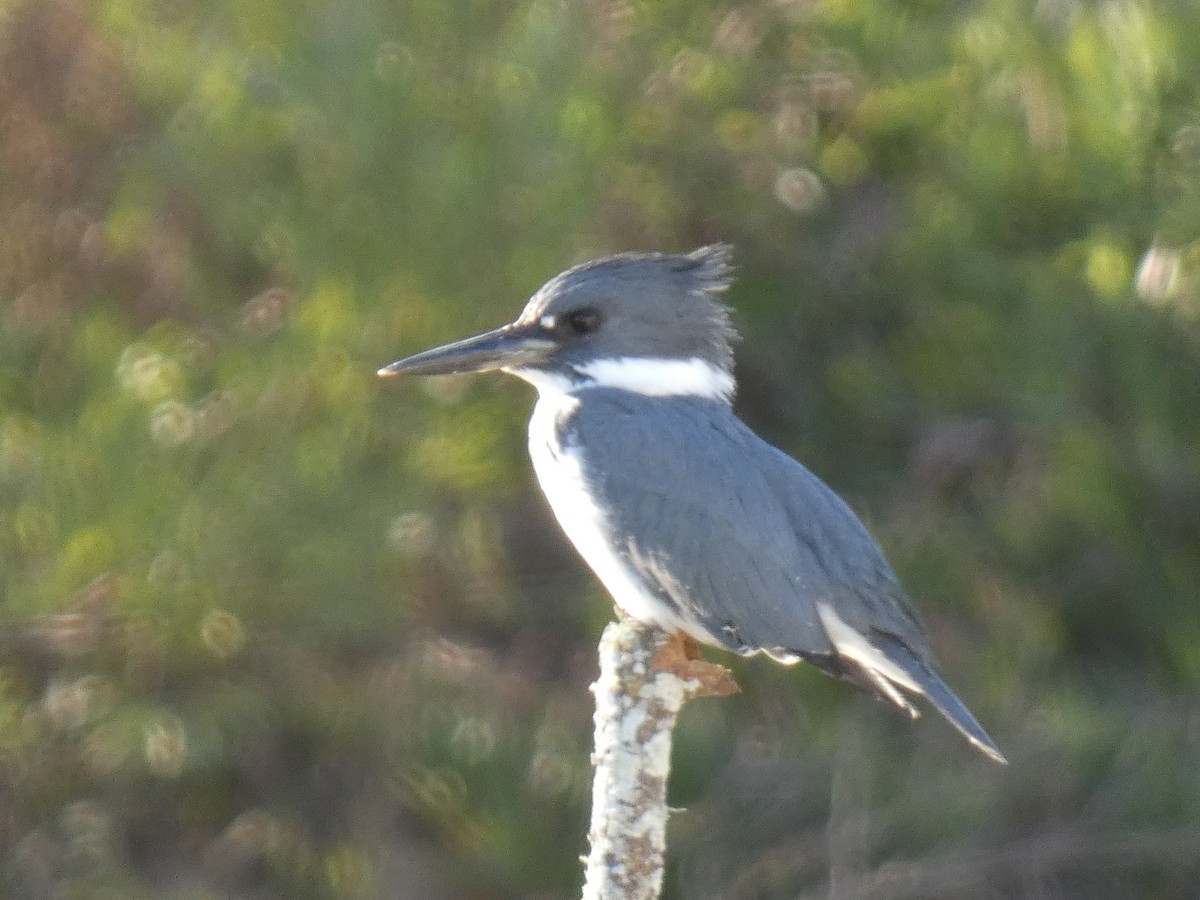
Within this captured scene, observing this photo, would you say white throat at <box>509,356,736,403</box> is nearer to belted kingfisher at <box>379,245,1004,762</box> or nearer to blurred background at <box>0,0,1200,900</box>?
belted kingfisher at <box>379,245,1004,762</box>

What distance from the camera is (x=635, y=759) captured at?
231cm

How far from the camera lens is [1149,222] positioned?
4.07 m

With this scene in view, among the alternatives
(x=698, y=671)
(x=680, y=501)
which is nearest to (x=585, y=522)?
(x=680, y=501)

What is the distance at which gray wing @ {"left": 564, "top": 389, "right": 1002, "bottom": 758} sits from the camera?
2824 millimetres

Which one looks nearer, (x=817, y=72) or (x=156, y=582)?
(x=156, y=582)

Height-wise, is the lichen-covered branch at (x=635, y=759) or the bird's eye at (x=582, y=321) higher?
the bird's eye at (x=582, y=321)

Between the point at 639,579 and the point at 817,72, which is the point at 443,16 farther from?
the point at 639,579

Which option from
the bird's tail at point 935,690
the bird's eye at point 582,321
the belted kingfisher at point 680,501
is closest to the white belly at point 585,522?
the belted kingfisher at point 680,501

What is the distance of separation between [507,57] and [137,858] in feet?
6.90

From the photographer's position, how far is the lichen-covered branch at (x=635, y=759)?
7.44 feet

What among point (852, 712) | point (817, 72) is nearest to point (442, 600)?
point (852, 712)

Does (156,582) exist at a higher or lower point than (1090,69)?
lower

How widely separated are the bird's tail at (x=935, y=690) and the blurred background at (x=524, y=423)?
1.26 m

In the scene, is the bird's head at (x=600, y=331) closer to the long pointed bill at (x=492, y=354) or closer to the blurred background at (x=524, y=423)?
the long pointed bill at (x=492, y=354)
